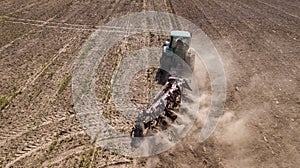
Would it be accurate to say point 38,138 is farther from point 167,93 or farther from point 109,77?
point 167,93

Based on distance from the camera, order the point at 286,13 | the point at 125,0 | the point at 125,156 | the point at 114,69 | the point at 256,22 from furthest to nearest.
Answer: the point at 125,0, the point at 286,13, the point at 256,22, the point at 114,69, the point at 125,156

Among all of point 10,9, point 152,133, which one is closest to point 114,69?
point 152,133

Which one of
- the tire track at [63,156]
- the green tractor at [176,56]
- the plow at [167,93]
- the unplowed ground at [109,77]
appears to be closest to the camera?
the tire track at [63,156]

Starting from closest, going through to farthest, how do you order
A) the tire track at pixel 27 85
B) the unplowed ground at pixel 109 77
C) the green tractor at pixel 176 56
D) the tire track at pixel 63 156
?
the tire track at pixel 63 156 → the unplowed ground at pixel 109 77 → the tire track at pixel 27 85 → the green tractor at pixel 176 56

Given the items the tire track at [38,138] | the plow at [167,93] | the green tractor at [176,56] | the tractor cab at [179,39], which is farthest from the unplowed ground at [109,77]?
the tractor cab at [179,39]

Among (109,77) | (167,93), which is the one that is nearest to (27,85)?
(109,77)

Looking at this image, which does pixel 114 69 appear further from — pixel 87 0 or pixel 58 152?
pixel 87 0

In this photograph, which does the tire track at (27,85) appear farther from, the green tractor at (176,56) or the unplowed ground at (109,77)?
the green tractor at (176,56)
